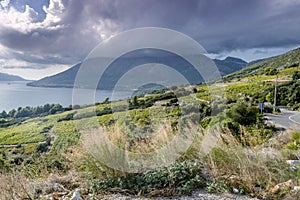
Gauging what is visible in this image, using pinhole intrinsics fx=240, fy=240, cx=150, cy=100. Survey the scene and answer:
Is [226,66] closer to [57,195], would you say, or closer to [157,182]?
[157,182]

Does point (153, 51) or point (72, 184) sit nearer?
point (72, 184)

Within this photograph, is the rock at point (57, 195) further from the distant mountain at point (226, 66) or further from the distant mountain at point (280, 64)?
the distant mountain at point (280, 64)

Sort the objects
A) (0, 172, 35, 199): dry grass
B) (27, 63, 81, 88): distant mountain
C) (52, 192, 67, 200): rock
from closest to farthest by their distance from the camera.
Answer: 1. (0, 172, 35, 199): dry grass
2. (52, 192, 67, 200): rock
3. (27, 63, 81, 88): distant mountain

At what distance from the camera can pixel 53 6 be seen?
741cm

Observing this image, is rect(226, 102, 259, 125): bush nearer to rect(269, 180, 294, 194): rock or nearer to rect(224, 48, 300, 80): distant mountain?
rect(269, 180, 294, 194): rock

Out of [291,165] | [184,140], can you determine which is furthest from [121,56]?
[291,165]

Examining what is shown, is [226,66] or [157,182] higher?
[226,66]

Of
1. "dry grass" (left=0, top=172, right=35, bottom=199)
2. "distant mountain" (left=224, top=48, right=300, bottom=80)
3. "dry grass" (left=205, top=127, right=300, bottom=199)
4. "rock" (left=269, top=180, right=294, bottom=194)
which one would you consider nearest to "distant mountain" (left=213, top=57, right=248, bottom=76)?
"distant mountain" (left=224, top=48, right=300, bottom=80)

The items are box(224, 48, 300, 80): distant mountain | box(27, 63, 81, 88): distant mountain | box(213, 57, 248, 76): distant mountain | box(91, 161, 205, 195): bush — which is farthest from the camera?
box(224, 48, 300, 80): distant mountain

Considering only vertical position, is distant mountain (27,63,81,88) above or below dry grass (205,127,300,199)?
above

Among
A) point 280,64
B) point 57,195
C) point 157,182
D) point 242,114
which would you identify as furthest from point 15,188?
point 280,64

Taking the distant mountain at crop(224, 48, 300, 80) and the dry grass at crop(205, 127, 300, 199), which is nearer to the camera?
the dry grass at crop(205, 127, 300, 199)

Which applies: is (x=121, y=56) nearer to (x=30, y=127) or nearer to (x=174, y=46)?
(x=174, y=46)

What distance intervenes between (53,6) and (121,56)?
12.2ft
